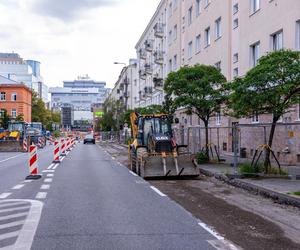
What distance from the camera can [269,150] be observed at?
1554 cm

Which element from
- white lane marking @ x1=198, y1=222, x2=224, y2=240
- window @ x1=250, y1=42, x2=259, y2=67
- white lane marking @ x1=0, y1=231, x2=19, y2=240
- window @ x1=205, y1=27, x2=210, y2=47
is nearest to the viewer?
white lane marking @ x1=0, y1=231, x2=19, y2=240

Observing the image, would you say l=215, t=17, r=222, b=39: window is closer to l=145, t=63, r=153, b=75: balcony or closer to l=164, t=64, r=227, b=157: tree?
l=164, t=64, r=227, b=157: tree

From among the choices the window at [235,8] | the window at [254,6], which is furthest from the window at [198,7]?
the window at [254,6]

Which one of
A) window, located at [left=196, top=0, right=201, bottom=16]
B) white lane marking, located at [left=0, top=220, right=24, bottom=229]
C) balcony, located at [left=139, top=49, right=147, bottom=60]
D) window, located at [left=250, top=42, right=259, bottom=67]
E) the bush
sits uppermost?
balcony, located at [left=139, top=49, right=147, bottom=60]

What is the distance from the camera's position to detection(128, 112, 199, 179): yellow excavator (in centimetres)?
1781

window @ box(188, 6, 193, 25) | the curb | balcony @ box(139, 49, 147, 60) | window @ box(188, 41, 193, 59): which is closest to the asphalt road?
the curb

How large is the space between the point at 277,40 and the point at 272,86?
9.31 meters

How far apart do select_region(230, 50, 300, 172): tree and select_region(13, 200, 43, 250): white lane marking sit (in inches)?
306

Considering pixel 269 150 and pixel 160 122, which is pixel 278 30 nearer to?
pixel 160 122

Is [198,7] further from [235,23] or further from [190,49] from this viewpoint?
[235,23]

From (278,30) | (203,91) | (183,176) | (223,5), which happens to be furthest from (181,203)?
(223,5)

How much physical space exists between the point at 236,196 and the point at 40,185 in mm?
6057

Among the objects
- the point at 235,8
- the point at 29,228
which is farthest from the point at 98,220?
the point at 235,8

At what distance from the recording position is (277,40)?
77.6ft
